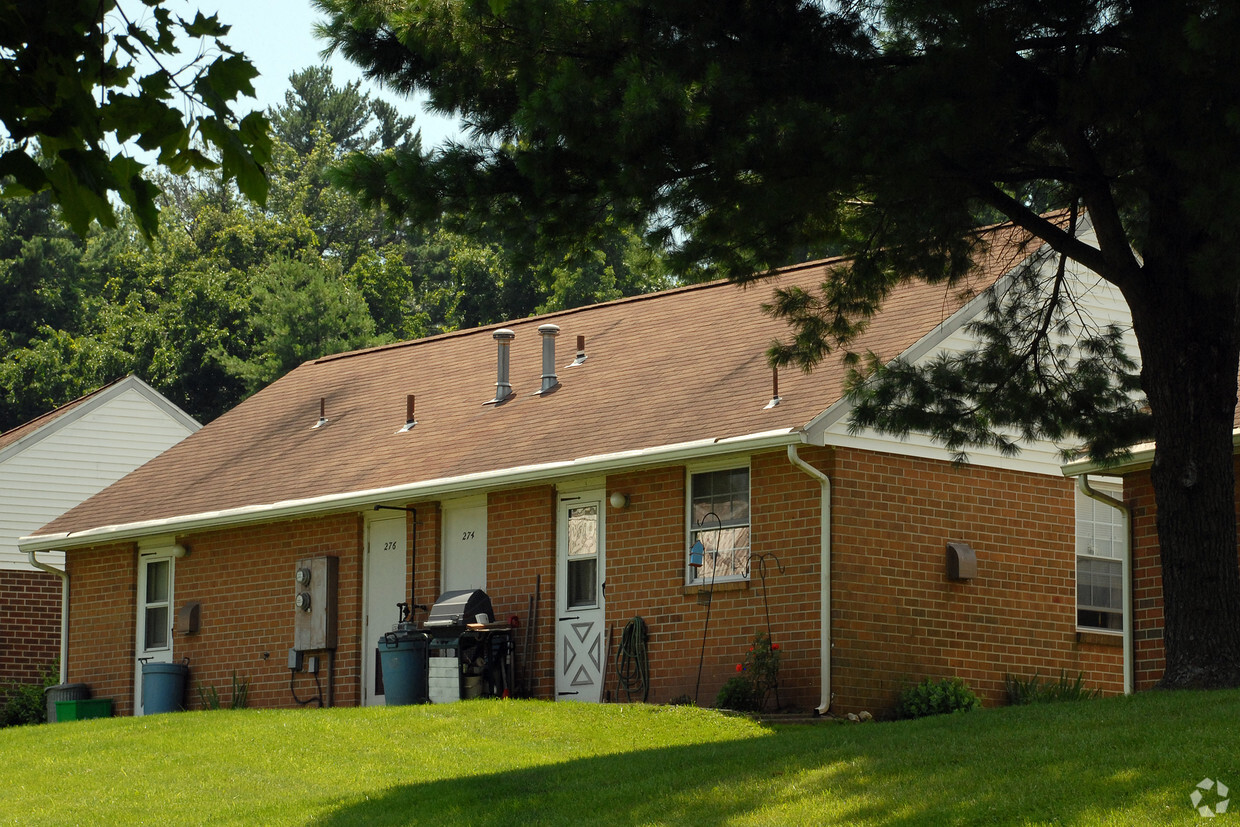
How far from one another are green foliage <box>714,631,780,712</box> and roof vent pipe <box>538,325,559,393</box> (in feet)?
20.1

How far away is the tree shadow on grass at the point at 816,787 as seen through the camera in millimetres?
8758

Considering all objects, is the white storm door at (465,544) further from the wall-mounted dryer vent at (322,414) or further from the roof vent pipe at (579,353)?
the wall-mounted dryer vent at (322,414)

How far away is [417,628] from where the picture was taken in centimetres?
1931

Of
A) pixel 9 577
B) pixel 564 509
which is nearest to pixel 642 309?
pixel 564 509

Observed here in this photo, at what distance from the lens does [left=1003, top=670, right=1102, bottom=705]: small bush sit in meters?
17.4

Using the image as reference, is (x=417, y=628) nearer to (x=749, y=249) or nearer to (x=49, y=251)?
(x=749, y=249)

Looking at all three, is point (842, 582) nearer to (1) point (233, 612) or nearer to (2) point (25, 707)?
(1) point (233, 612)

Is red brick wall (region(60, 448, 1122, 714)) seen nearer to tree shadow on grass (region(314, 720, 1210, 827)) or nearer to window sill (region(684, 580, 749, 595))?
window sill (region(684, 580, 749, 595))

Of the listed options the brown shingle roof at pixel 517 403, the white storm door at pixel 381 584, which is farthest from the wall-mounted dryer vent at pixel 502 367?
the white storm door at pixel 381 584

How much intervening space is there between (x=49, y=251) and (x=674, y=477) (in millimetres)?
42614

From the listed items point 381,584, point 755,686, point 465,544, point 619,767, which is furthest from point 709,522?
point 619,767

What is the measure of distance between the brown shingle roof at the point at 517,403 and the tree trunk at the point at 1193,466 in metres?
2.31

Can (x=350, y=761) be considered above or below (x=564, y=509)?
below

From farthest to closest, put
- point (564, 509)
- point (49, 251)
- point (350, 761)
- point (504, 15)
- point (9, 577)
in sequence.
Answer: point (49, 251) → point (9, 577) → point (564, 509) → point (350, 761) → point (504, 15)
